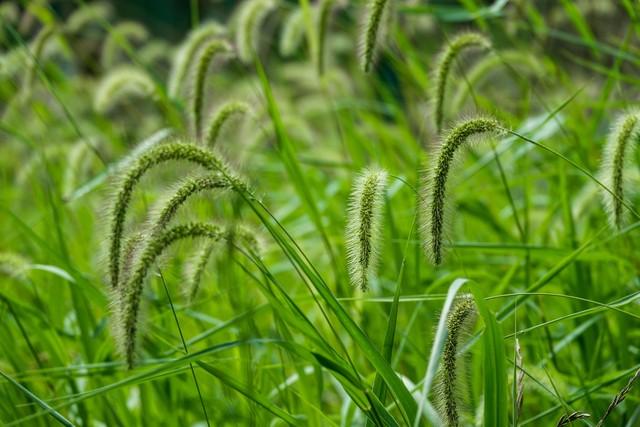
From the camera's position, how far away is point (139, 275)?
5.64ft

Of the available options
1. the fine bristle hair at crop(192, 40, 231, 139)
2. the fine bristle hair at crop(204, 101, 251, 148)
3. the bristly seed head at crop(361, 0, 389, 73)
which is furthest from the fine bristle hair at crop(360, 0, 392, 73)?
the fine bristle hair at crop(192, 40, 231, 139)

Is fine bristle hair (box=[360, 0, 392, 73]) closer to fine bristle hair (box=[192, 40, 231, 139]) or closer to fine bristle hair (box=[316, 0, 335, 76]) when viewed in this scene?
fine bristle hair (box=[192, 40, 231, 139])

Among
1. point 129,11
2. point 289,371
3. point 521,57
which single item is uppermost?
point 129,11

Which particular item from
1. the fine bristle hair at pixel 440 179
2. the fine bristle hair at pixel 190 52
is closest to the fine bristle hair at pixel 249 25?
the fine bristle hair at pixel 190 52

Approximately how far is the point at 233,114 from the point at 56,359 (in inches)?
33.6

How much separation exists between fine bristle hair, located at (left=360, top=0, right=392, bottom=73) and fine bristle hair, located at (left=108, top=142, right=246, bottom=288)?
31.2 inches

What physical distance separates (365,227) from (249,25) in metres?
1.95

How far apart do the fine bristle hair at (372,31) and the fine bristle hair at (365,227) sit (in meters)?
0.77

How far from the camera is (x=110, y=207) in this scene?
1916 mm

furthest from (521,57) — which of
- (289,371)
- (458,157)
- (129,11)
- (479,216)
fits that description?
(129,11)

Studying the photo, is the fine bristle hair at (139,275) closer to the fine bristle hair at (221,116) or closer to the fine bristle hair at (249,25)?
the fine bristle hair at (221,116)

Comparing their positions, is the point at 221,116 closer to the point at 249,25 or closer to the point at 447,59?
the point at 447,59

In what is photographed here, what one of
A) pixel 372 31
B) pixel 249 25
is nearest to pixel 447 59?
pixel 372 31

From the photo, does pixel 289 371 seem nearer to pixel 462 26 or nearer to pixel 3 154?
pixel 3 154
